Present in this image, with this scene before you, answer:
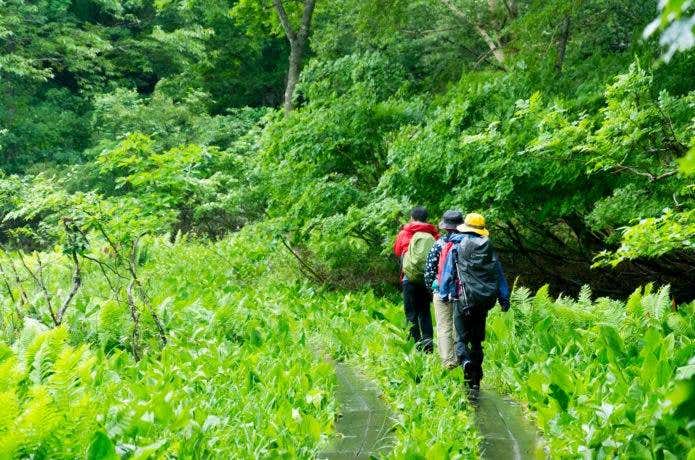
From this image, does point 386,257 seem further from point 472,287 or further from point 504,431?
point 504,431

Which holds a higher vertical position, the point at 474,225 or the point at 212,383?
the point at 474,225

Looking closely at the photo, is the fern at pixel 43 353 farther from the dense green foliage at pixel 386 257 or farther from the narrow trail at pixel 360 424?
the narrow trail at pixel 360 424

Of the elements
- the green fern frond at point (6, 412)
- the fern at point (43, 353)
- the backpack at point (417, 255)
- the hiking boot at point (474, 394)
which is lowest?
the hiking boot at point (474, 394)

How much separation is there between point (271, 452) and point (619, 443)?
2032 millimetres

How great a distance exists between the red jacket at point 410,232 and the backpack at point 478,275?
1.19m

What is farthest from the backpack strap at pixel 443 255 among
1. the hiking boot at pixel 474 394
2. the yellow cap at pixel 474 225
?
the hiking boot at pixel 474 394

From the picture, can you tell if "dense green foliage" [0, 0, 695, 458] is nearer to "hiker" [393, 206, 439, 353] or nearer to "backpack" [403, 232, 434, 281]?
"hiker" [393, 206, 439, 353]

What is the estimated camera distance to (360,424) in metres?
5.10

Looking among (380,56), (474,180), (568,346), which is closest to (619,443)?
(568,346)

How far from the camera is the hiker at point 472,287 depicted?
5.45 metres

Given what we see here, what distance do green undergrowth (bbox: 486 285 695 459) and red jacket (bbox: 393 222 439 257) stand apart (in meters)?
1.27

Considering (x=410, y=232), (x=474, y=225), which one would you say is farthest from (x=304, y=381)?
(x=410, y=232)

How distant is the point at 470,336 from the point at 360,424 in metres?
1.24

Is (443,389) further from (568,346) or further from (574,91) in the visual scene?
(574,91)
